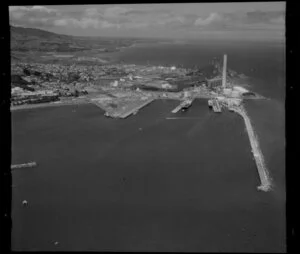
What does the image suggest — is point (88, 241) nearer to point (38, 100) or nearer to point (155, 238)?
point (155, 238)

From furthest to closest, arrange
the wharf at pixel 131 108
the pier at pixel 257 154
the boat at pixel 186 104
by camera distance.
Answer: the boat at pixel 186 104
the wharf at pixel 131 108
the pier at pixel 257 154

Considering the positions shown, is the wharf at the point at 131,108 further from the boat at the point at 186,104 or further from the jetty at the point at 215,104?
the jetty at the point at 215,104

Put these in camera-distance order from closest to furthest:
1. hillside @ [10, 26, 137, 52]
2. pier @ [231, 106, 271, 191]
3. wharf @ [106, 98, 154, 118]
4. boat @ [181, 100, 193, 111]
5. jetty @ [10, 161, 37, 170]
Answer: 1. hillside @ [10, 26, 137, 52]
2. pier @ [231, 106, 271, 191]
3. jetty @ [10, 161, 37, 170]
4. wharf @ [106, 98, 154, 118]
5. boat @ [181, 100, 193, 111]

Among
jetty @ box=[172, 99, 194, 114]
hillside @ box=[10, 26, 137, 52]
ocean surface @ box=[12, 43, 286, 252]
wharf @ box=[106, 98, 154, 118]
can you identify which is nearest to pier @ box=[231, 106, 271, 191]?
ocean surface @ box=[12, 43, 286, 252]

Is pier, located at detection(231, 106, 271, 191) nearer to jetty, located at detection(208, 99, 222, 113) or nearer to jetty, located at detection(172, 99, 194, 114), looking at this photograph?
jetty, located at detection(208, 99, 222, 113)

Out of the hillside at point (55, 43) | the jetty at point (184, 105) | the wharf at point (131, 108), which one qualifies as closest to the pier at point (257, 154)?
the jetty at point (184, 105)
